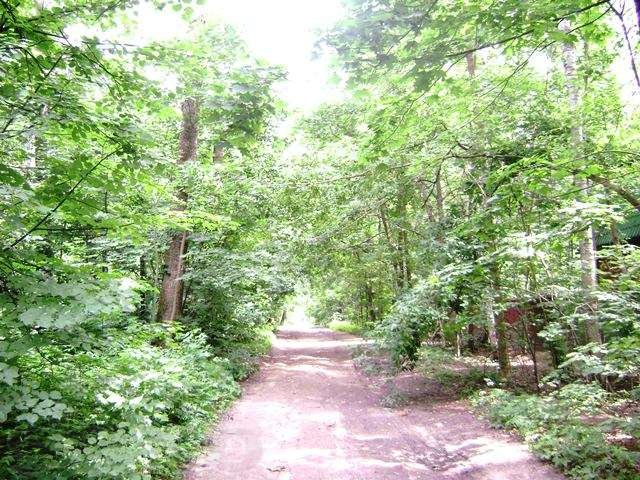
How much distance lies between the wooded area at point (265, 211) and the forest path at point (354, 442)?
0.53 m

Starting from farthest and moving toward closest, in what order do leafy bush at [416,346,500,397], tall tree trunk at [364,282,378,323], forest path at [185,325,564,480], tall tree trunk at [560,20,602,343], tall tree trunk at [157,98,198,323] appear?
tall tree trunk at [364,282,378,323], tall tree trunk at [157,98,198,323], leafy bush at [416,346,500,397], tall tree trunk at [560,20,602,343], forest path at [185,325,564,480]

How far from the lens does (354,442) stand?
7.61 m

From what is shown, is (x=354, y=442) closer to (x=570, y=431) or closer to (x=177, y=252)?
(x=570, y=431)

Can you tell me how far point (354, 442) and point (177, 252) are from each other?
6.72 meters

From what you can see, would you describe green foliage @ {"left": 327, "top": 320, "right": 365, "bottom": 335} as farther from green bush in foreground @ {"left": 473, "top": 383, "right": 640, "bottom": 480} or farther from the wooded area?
green bush in foreground @ {"left": 473, "top": 383, "right": 640, "bottom": 480}

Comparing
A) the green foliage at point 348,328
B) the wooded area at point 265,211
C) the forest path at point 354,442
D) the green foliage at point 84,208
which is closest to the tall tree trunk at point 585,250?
the wooded area at point 265,211

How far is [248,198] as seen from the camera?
1145cm

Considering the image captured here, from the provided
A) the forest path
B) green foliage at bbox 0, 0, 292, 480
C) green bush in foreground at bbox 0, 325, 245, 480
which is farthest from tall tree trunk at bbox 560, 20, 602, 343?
green bush in foreground at bbox 0, 325, 245, 480

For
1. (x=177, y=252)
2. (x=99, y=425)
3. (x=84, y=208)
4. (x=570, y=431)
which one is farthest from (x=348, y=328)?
(x=84, y=208)

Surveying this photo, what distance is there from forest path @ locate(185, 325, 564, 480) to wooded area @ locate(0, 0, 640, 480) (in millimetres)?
534

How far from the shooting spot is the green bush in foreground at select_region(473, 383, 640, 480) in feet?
18.6

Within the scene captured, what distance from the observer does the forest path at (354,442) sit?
20.4 ft

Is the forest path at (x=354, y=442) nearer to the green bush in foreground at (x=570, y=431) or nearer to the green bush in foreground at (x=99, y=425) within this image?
the green bush in foreground at (x=570, y=431)

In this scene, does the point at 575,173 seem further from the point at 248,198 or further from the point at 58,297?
the point at 248,198
